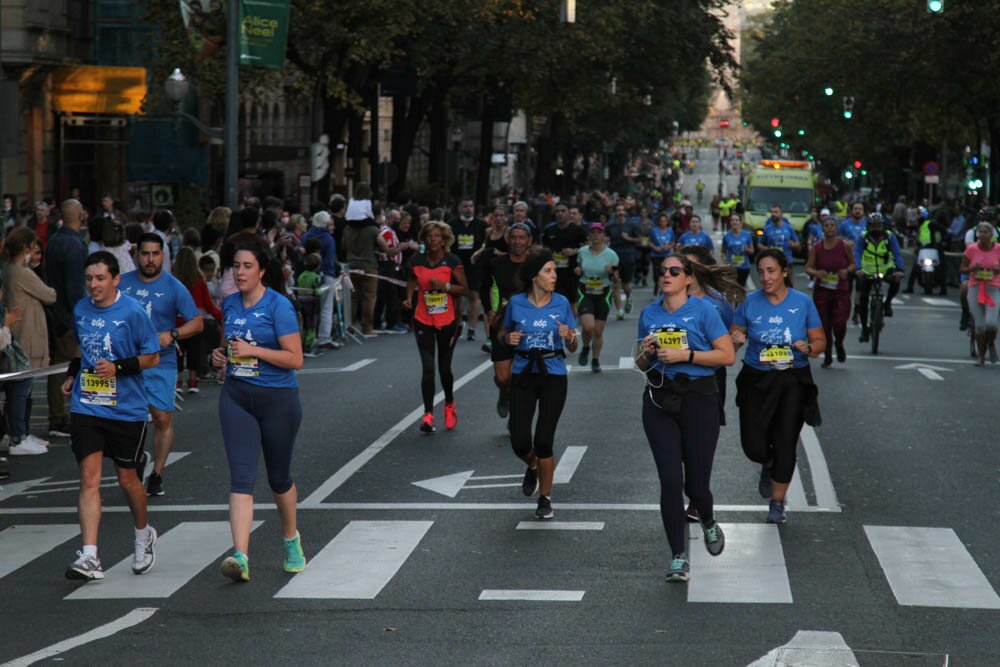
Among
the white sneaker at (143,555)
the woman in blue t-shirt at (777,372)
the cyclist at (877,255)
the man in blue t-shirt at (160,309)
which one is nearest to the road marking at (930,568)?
the woman in blue t-shirt at (777,372)

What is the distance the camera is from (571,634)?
27.4ft

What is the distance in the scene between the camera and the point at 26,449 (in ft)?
48.7

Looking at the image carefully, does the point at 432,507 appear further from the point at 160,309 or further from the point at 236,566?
the point at 236,566

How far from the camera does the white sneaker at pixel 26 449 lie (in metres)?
14.8

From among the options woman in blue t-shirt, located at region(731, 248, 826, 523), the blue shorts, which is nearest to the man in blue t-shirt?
the blue shorts

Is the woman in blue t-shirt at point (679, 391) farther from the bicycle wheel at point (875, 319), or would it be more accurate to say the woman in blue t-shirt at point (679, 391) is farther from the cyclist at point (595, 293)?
the bicycle wheel at point (875, 319)

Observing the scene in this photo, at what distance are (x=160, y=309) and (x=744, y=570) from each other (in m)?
4.25

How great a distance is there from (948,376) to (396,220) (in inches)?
385

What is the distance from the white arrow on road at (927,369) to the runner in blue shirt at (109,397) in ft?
43.0

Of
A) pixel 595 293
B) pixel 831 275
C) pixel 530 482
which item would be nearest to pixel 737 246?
pixel 831 275

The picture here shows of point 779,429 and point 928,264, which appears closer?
point 779,429

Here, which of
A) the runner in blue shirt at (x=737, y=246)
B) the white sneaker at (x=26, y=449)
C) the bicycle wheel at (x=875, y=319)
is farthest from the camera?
the runner in blue shirt at (x=737, y=246)

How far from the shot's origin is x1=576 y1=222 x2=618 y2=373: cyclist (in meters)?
20.9

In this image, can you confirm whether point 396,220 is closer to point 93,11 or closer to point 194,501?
point 93,11
